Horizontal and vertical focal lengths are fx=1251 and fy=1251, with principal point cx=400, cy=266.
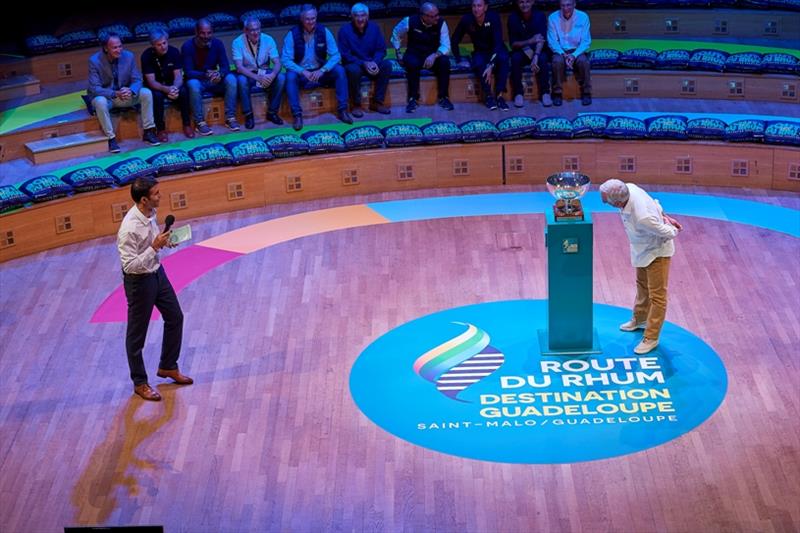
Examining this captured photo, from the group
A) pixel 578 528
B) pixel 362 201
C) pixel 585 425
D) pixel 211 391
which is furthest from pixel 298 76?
pixel 578 528

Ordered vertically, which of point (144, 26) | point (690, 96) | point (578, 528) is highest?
point (144, 26)

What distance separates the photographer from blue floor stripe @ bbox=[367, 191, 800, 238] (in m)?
9.52

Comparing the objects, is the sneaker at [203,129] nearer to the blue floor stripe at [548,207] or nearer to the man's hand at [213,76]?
the man's hand at [213,76]

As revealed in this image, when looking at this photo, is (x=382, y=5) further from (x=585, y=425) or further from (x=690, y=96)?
(x=585, y=425)

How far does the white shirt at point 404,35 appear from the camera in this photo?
11156 mm

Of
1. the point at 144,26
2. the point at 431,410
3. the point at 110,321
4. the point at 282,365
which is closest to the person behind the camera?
the point at 431,410

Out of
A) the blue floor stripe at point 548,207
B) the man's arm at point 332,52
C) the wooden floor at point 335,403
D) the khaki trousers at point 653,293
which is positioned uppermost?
the man's arm at point 332,52

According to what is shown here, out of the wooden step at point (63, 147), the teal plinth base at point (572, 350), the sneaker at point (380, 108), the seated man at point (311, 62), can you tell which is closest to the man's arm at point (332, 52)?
the seated man at point (311, 62)

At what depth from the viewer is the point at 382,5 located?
12117 mm

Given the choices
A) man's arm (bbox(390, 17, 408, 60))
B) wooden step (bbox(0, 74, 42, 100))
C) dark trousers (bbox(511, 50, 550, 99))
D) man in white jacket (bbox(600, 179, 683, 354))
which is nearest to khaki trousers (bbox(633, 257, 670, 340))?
man in white jacket (bbox(600, 179, 683, 354))

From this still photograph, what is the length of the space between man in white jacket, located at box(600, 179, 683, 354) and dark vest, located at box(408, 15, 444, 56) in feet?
13.9

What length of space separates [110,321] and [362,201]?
265cm

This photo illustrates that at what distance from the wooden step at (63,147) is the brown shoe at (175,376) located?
3.56 meters

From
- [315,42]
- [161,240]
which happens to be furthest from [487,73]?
[161,240]
